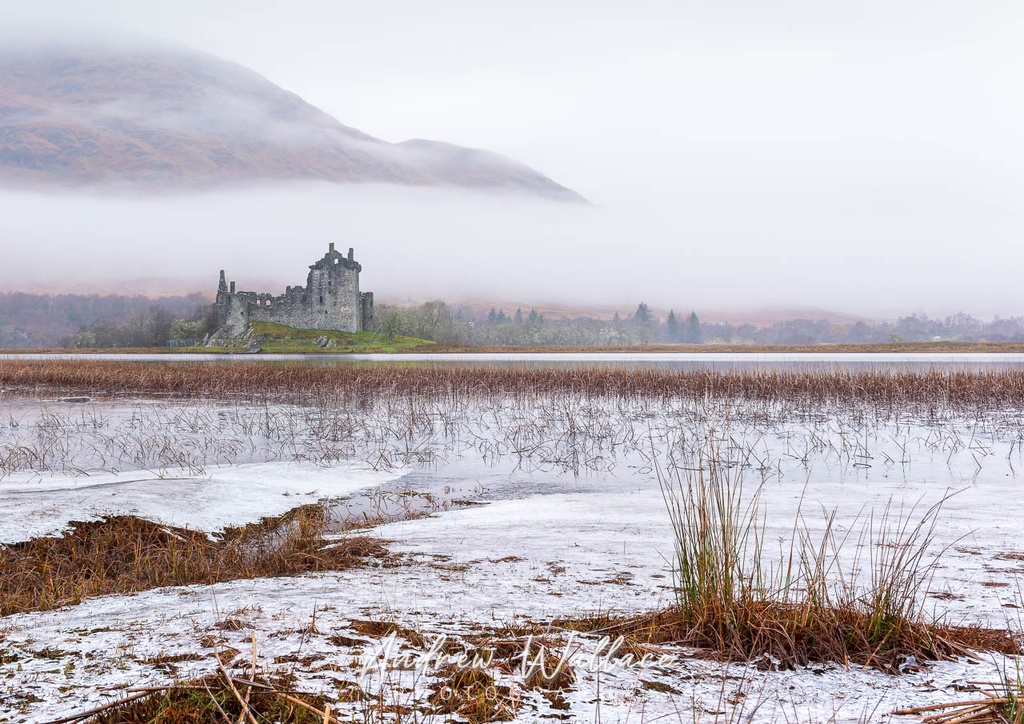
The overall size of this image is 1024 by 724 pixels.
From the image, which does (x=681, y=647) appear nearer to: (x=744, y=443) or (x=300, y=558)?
(x=300, y=558)

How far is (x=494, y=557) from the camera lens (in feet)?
14.5

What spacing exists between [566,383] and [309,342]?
5073 cm

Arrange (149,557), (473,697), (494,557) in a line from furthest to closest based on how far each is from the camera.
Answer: (149,557) < (494,557) < (473,697)

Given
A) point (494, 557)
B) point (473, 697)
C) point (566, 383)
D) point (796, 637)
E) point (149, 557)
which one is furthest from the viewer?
point (566, 383)

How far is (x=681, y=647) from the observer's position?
2.53m

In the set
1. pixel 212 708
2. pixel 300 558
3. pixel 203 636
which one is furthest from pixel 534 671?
pixel 300 558

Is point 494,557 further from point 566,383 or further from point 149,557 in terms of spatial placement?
point 566,383

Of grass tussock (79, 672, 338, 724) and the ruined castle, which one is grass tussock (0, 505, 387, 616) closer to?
grass tussock (79, 672, 338, 724)

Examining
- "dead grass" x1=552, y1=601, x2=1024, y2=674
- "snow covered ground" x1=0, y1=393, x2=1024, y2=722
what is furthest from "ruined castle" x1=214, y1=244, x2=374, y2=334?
"dead grass" x1=552, y1=601, x2=1024, y2=674

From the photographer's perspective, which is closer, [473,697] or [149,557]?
[473,697]

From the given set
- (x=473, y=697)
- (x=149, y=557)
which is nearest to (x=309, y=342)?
(x=149, y=557)

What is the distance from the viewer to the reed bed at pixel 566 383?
1803cm

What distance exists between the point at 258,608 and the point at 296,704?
1.03 meters

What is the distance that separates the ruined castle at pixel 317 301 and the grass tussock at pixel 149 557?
72.7 m
